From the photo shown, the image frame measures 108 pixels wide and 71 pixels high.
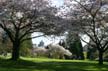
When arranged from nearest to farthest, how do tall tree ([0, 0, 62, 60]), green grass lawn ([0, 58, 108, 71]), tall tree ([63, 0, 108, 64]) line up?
green grass lawn ([0, 58, 108, 71]) < tall tree ([0, 0, 62, 60]) < tall tree ([63, 0, 108, 64])

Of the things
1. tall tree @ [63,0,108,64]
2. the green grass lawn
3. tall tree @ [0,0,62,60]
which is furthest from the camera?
tall tree @ [63,0,108,64]

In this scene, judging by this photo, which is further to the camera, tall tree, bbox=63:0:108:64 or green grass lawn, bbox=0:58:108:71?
tall tree, bbox=63:0:108:64

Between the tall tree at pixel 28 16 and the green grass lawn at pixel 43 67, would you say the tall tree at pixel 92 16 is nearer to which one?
the tall tree at pixel 28 16

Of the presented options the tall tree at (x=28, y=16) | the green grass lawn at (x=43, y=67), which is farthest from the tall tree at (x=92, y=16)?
the green grass lawn at (x=43, y=67)

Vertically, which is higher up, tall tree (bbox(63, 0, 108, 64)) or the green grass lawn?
tall tree (bbox(63, 0, 108, 64))

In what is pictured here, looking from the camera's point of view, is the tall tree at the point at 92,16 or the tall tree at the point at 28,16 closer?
the tall tree at the point at 28,16

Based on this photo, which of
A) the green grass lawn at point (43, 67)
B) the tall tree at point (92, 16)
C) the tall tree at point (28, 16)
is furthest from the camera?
the tall tree at point (92, 16)

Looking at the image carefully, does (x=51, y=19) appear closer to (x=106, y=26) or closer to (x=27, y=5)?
(x=27, y=5)

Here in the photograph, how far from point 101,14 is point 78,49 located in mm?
48477

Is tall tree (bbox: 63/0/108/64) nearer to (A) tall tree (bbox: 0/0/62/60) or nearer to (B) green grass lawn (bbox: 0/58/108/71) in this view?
(A) tall tree (bbox: 0/0/62/60)

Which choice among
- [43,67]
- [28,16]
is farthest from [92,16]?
[43,67]

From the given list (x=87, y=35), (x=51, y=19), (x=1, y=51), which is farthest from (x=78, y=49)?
(x=51, y=19)

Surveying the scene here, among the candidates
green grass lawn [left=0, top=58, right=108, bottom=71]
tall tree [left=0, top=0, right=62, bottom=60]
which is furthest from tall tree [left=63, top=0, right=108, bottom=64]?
green grass lawn [left=0, top=58, right=108, bottom=71]

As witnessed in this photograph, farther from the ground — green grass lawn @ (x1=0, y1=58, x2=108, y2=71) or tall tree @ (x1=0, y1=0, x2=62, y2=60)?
tall tree @ (x1=0, y1=0, x2=62, y2=60)
